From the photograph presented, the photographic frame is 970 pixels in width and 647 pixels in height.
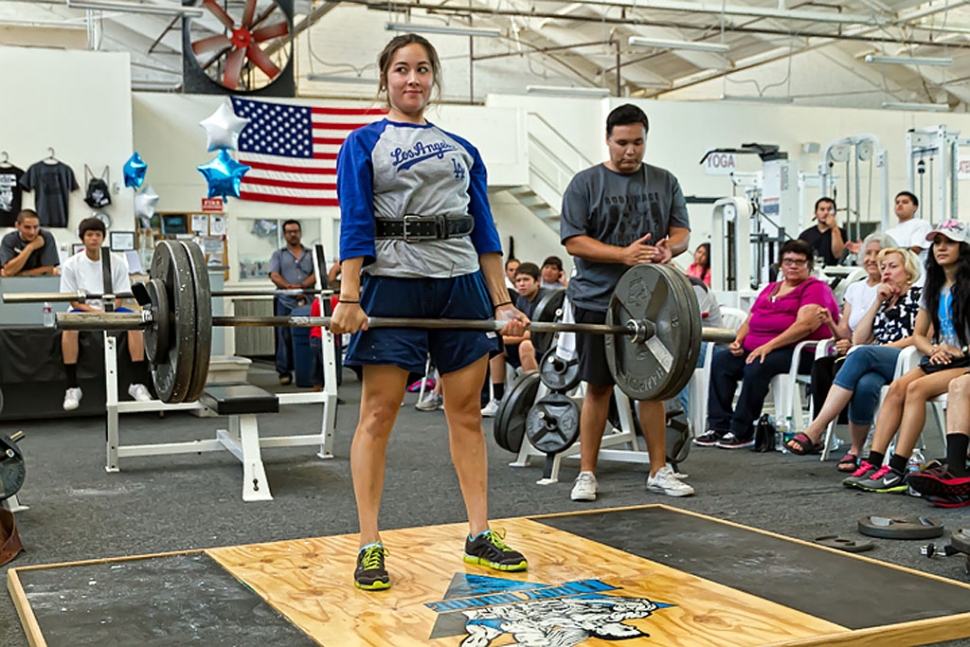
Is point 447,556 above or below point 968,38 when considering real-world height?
below

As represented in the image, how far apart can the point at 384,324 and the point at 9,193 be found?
7.91 meters

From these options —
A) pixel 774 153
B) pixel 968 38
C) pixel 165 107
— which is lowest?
pixel 774 153

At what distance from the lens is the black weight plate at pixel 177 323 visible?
2.37 m

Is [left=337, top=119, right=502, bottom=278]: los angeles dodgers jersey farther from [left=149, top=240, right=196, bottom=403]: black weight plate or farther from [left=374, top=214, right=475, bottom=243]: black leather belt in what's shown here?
[left=149, top=240, right=196, bottom=403]: black weight plate

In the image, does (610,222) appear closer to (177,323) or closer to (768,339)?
(177,323)

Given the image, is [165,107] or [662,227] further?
[165,107]

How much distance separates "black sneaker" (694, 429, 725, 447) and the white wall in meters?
6.24

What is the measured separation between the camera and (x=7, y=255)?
806 cm

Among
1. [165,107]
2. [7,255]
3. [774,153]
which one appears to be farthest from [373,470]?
[165,107]

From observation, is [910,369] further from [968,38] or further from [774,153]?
[968,38]

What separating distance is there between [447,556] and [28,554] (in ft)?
4.21

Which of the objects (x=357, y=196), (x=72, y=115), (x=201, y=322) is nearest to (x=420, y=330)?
(x=357, y=196)

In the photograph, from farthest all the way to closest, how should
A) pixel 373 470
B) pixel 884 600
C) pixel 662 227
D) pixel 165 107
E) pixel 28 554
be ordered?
pixel 165 107
pixel 662 227
pixel 28 554
pixel 373 470
pixel 884 600

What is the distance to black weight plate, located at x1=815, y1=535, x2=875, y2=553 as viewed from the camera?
298 centimetres
